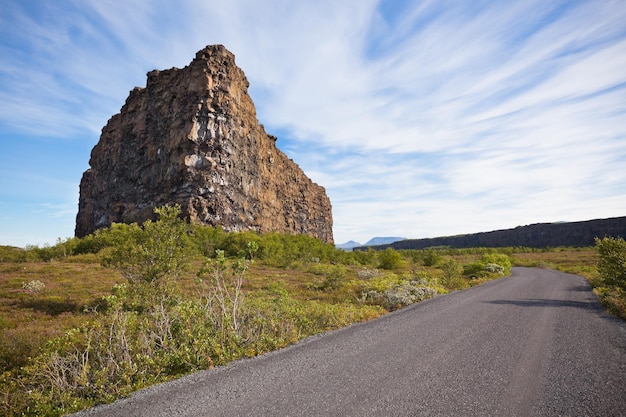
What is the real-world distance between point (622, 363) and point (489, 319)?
3.92 meters

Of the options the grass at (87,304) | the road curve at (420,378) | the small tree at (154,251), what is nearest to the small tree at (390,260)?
the grass at (87,304)

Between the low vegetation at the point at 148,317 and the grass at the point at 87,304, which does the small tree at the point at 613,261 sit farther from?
the grass at the point at 87,304

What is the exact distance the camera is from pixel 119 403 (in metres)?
Answer: 4.99

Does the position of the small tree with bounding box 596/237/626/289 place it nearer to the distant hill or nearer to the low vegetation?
the low vegetation

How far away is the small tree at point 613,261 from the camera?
13365mm

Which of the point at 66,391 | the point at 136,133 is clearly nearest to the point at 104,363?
the point at 66,391

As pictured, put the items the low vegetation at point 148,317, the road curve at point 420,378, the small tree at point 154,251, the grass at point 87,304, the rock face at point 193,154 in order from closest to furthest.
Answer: the road curve at point 420,378 → the low vegetation at point 148,317 → the grass at point 87,304 → the small tree at point 154,251 → the rock face at point 193,154

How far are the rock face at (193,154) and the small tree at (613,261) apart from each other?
4418 cm

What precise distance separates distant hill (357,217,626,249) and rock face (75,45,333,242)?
4125 inches

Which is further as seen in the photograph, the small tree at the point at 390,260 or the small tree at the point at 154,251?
the small tree at the point at 390,260

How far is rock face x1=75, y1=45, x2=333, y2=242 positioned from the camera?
1903 inches

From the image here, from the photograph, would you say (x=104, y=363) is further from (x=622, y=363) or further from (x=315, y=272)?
(x=315, y=272)

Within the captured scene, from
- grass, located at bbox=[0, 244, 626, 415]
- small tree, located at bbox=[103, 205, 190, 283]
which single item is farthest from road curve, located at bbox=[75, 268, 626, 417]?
small tree, located at bbox=[103, 205, 190, 283]

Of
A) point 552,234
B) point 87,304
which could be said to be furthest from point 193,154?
point 552,234
